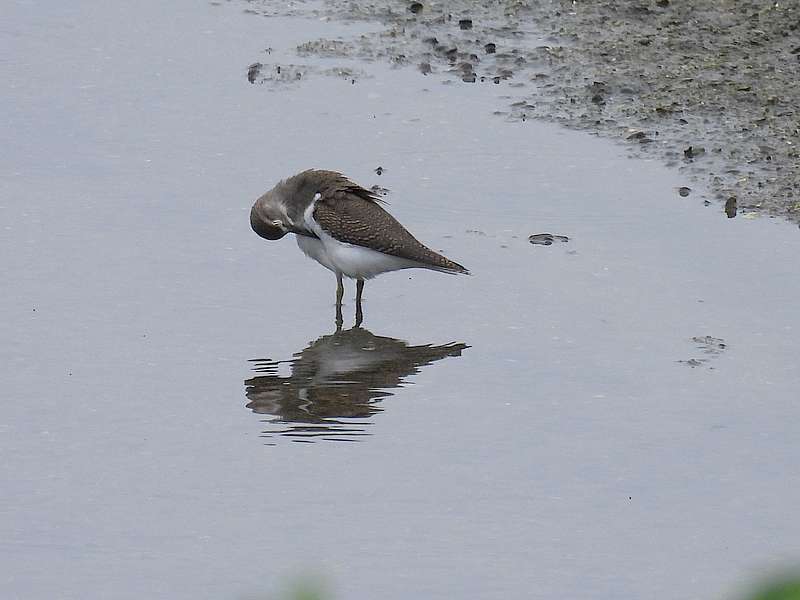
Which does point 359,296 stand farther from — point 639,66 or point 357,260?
point 639,66

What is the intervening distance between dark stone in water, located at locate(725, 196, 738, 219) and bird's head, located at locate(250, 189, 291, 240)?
2372 millimetres

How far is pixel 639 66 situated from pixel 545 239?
2574 mm

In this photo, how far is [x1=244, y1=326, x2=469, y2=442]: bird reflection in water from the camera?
573cm

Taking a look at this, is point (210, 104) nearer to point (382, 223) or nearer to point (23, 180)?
point (23, 180)

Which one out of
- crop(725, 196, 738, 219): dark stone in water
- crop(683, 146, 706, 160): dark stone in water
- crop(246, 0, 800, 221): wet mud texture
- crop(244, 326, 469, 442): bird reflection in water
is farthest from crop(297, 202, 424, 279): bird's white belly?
crop(683, 146, 706, 160): dark stone in water

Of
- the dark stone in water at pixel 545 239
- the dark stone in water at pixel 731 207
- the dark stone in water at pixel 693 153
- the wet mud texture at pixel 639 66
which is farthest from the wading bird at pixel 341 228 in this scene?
→ the dark stone in water at pixel 693 153

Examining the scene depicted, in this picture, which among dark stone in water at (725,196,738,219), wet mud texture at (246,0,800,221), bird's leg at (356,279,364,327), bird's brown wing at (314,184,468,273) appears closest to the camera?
bird's brown wing at (314,184,468,273)

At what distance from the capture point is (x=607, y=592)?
450 centimetres

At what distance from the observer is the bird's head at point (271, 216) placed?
6988mm

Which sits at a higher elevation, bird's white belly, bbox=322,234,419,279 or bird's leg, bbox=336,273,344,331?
bird's white belly, bbox=322,234,419,279

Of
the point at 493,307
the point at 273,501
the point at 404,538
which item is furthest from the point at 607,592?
the point at 493,307

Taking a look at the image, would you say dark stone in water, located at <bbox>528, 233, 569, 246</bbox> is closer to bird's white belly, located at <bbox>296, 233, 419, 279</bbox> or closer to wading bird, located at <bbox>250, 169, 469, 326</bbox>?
wading bird, located at <bbox>250, 169, 469, 326</bbox>

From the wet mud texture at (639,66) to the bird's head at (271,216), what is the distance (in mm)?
2393

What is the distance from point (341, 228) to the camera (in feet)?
22.5
